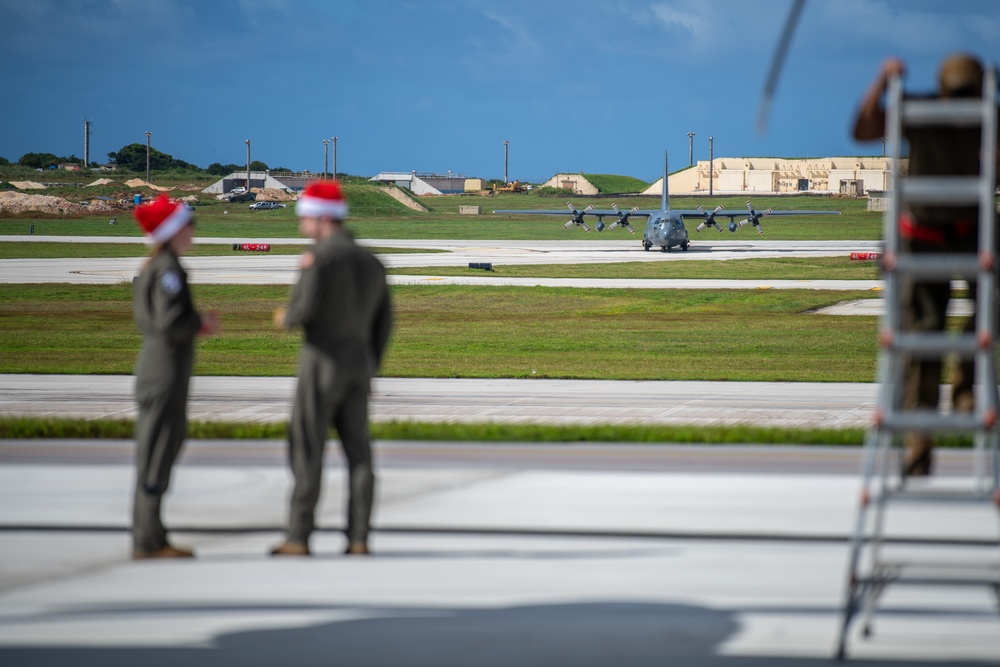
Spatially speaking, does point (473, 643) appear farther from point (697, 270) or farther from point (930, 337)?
point (697, 270)

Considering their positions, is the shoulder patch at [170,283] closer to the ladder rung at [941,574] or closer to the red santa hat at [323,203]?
the red santa hat at [323,203]

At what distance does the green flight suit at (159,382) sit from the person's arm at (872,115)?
3782 millimetres

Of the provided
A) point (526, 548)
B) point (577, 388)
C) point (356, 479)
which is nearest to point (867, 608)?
point (526, 548)

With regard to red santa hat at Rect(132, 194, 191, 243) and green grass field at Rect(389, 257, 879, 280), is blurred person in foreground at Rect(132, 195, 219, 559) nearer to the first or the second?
red santa hat at Rect(132, 194, 191, 243)

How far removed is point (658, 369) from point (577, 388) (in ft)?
10.9

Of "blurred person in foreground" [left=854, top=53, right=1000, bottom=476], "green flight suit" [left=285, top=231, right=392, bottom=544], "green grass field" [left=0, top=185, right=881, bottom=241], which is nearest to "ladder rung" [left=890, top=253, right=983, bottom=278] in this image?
"blurred person in foreground" [left=854, top=53, right=1000, bottom=476]

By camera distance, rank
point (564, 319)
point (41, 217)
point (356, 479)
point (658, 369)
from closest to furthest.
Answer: point (356, 479), point (658, 369), point (564, 319), point (41, 217)

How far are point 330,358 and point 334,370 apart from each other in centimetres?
7

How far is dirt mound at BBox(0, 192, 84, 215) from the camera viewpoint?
12731 centimetres

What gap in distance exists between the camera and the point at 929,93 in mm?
6820

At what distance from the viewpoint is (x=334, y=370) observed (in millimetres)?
7281

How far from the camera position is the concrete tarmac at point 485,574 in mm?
5633

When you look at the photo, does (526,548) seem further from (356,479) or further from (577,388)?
(577,388)

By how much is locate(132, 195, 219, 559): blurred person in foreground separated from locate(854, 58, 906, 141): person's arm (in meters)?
3.66
